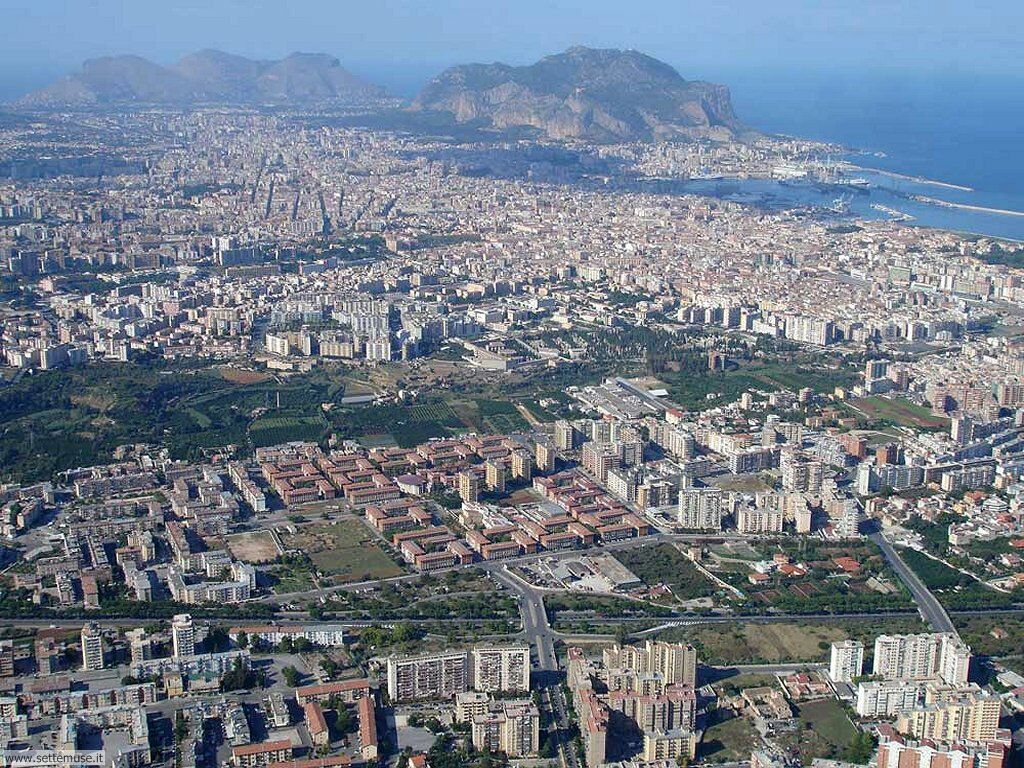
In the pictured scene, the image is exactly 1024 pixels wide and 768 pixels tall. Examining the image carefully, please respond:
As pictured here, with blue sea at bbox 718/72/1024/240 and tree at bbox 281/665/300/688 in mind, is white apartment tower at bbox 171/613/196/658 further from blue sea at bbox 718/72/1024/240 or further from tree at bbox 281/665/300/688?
blue sea at bbox 718/72/1024/240

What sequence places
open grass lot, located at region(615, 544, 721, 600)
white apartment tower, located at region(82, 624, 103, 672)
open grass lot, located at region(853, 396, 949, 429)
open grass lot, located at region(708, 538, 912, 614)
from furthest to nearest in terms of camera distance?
open grass lot, located at region(853, 396, 949, 429) → open grass lot, located at region(615, 544, 721, 600) → open grass lot, located at region(708, 538, 912, 614) → white apartment tower, located at region(82, 624, 103, 672)

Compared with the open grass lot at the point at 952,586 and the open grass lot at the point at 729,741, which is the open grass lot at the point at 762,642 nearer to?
the open grass lot at the point at 729,741

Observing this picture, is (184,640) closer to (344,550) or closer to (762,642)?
(344,550)

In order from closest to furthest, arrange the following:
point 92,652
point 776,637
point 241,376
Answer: point 92,652
point 776,637
point 241,376

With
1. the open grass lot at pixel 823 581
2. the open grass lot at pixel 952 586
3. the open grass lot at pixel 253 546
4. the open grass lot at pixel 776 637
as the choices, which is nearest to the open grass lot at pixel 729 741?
the open grass lot at pixel 776 637

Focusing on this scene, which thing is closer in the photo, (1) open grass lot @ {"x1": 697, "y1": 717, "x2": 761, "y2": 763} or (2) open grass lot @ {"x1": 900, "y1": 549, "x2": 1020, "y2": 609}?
(1) open grass lot @ {"x1": 697, "y1": 717, "x2": 761, "y2": 763}

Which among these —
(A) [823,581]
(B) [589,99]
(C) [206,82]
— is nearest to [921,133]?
(B) [589,99]

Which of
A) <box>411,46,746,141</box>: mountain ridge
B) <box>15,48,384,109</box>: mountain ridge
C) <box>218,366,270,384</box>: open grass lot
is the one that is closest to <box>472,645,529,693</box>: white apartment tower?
<box>218,366,270,384</box>: open grass lot
